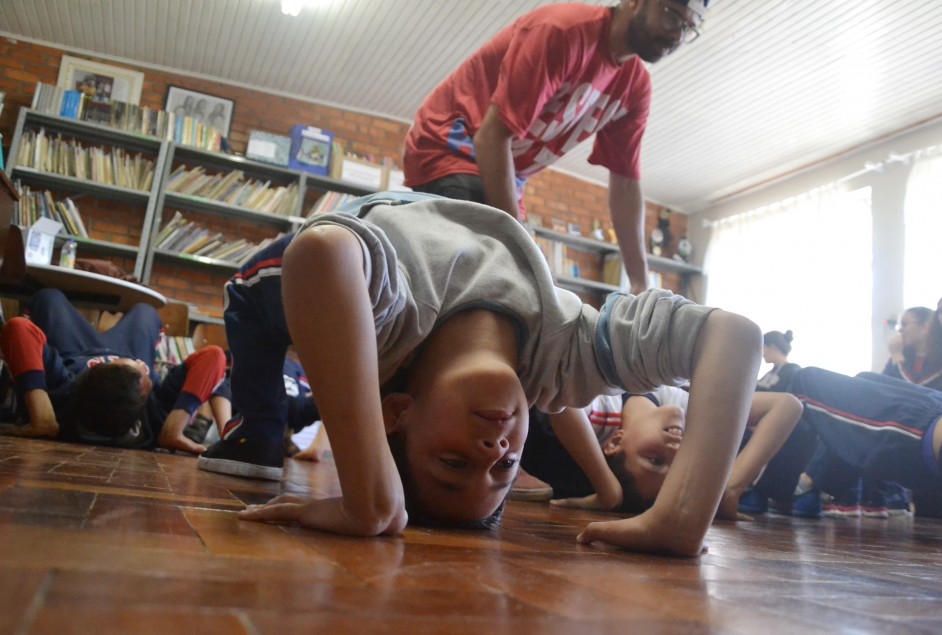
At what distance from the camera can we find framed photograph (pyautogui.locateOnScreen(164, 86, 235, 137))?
5.22 metres

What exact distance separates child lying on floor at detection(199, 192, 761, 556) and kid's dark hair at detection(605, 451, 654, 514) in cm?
72

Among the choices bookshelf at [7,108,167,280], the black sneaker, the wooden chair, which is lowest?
the black sneaker

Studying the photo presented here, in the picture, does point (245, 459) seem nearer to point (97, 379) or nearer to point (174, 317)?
point (97, 379)

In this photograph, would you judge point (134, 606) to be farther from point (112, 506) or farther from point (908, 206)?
point (908, 206)

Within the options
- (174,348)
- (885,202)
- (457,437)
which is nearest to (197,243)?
(174,348)

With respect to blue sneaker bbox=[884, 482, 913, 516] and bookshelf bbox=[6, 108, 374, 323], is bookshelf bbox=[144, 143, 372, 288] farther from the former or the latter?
blue sneaker bbox=[884, 482, 913, 516]

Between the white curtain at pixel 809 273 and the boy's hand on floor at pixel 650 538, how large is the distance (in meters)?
4.82

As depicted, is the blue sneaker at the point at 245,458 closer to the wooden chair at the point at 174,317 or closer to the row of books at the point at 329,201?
the wooden chair at the point at 174,317

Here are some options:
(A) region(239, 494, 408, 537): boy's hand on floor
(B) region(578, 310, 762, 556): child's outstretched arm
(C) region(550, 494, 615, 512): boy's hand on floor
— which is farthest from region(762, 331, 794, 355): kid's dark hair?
(A) region(239, 494, 408, 537): boy's hand on floor

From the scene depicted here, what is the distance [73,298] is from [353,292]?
3003 millimetres

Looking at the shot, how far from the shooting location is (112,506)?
812 mm

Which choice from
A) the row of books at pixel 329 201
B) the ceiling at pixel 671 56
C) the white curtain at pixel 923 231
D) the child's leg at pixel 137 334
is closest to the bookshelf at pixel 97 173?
the ceiling at pixel 671 56

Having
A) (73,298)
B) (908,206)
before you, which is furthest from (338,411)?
(908,206)

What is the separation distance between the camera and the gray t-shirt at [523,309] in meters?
1.00
